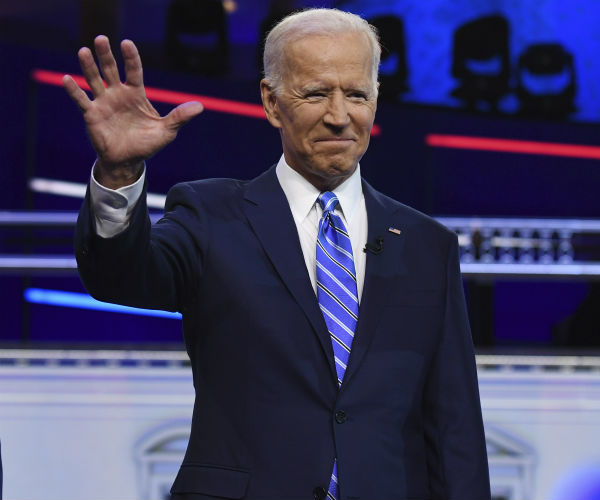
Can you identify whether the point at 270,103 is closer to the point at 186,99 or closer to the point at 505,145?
the point at 186,99

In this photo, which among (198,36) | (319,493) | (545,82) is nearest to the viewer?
(319,493)

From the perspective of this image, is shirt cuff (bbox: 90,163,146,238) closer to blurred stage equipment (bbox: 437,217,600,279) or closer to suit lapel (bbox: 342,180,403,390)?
suit lapel (bbox: 342,180,403,390)

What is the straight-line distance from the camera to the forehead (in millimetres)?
1230

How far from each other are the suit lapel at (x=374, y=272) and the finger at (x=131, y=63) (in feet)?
1.37

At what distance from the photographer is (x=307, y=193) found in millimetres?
1304

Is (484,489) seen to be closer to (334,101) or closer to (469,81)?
(334,101)

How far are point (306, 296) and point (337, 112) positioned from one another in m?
0.26

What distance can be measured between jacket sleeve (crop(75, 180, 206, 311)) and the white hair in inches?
8.6

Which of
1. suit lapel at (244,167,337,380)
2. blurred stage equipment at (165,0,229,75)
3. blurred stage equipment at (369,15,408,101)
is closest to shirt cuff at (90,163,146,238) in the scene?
suit lapel at (244,167,337,380)

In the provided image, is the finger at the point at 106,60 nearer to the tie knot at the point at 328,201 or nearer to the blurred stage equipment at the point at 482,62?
the tie knot at the point at 328,201

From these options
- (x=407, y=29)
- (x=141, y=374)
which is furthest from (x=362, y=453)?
(x=407, y=29)

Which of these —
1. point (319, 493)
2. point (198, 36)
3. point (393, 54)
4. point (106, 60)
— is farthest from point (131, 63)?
point (393, 54)

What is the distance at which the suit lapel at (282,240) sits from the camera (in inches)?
46.8

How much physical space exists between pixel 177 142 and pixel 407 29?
150 centimetres
